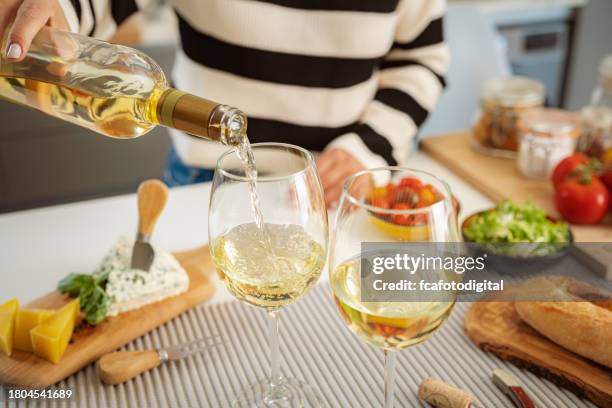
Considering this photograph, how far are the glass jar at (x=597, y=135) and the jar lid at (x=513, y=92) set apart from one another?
0.15 meters

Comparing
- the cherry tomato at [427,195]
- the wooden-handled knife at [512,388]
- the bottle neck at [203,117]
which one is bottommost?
the wooden-handled knife at [512,388]

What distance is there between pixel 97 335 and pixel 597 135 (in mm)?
1144

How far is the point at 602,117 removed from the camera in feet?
4.82

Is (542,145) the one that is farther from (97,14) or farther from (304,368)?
(97,14)

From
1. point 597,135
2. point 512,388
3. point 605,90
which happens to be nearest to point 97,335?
point 512,388

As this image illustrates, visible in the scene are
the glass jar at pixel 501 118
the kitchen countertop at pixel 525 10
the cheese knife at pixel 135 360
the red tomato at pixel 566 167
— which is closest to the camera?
the cheese knife at pixel 135 360

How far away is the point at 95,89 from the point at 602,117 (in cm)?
115

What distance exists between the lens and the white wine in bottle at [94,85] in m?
0.76

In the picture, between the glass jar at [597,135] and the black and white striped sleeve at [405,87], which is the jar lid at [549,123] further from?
the black and white striped sleeve at [405,87]

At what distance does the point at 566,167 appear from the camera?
1.33m

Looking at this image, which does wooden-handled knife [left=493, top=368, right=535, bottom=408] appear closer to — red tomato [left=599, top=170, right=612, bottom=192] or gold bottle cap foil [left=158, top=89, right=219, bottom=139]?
gold bottle cap foil [left=158, top=89, right=219, bottom=139]

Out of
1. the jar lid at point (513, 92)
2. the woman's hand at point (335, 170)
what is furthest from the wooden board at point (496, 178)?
the woman's hand at point (335, 170)

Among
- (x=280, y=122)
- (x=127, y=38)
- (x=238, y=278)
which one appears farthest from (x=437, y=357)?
(x=127, y=38)

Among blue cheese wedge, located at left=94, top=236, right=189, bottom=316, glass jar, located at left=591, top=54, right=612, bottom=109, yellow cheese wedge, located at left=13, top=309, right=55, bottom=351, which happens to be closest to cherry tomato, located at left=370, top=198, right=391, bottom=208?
blue cheese wedge, located at left=94, top=236, right=189, bottom=316
